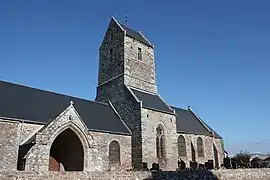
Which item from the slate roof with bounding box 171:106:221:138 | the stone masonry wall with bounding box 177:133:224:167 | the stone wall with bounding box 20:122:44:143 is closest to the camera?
the stone wall with bounding box 20:122:44:143

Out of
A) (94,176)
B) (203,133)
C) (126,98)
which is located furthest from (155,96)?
(94,176)

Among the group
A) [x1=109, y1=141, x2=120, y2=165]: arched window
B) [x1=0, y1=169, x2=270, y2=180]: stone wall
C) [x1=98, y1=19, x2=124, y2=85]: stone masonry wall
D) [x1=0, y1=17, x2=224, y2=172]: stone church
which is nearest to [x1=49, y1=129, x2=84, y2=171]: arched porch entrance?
[x1=0, y1=17, x2=224, y2=172]: stone church

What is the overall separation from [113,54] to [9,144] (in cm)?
1510

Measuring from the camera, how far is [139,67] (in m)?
27.5

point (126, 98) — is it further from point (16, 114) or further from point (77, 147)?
point (16, 114)

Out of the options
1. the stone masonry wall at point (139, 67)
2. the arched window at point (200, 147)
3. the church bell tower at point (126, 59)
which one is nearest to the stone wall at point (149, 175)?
the arched window at point (200, 147)

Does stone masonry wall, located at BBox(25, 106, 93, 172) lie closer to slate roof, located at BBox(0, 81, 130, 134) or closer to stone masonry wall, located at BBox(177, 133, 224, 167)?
slate roof, located at BBox(0, 81, 130, 134)

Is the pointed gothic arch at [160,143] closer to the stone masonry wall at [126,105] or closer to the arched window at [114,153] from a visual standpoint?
the stone masonry wall at [126,105]

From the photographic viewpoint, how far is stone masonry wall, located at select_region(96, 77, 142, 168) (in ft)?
71.0

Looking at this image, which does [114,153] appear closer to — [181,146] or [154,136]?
[154,136]

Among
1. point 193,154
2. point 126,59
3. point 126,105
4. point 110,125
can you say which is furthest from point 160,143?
point 126,59

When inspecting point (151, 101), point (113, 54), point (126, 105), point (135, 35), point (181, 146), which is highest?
point (135, 35)

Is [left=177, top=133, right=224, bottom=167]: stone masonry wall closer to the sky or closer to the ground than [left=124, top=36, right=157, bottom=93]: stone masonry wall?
closer to the ground

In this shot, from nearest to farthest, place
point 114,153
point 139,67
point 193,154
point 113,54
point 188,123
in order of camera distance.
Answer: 1. point 114,153
2. point 139,67
3. point 113,54
4. point 193,154
5. point 188,123
